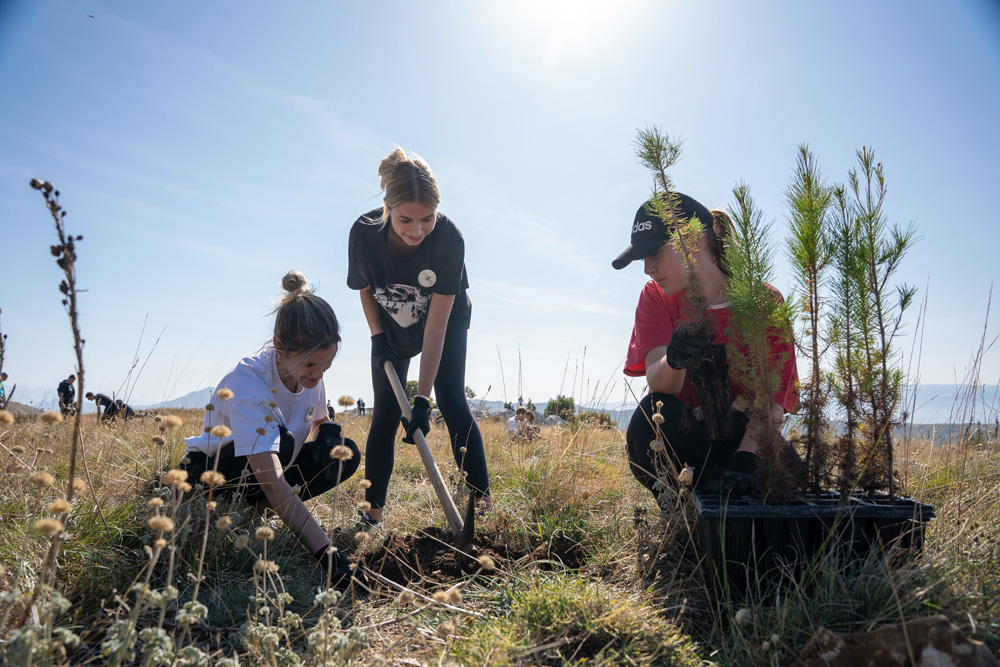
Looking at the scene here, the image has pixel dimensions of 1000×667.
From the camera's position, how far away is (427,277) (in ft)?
10.3

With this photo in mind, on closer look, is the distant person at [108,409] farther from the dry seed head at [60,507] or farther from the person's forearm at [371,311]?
the dry seed head at [60,507]

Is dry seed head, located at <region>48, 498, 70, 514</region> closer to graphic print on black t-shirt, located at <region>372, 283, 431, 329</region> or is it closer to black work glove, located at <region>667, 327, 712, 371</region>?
black work glove, located at <region>667, 327, 712, 371</region>

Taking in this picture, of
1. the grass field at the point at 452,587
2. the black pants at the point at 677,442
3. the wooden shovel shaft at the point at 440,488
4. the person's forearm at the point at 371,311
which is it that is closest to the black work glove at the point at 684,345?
the black pants at the point at 677,442

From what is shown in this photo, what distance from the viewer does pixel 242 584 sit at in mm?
2230

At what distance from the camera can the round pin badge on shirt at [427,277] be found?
10.3ft

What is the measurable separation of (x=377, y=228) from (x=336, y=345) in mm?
824

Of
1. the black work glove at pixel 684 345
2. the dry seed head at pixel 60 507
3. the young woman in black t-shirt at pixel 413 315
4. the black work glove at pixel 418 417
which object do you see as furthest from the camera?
the young woman in black t-shirt at pixel 413 315

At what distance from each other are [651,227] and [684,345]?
58 centimetres

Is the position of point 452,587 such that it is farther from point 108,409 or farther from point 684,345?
point 108,409

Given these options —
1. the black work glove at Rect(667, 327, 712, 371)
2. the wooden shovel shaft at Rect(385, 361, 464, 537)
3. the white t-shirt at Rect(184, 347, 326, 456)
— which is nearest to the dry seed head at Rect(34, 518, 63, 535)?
the white t-shirt at Rect(184, 347, 326, 456)

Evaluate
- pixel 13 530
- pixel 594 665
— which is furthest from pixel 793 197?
pixel 13 530

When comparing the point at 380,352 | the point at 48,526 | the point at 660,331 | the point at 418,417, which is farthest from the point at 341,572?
the point at 660,331

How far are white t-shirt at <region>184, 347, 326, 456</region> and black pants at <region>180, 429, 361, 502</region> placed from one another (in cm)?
8

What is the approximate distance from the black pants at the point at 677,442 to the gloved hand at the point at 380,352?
4.80 feet
